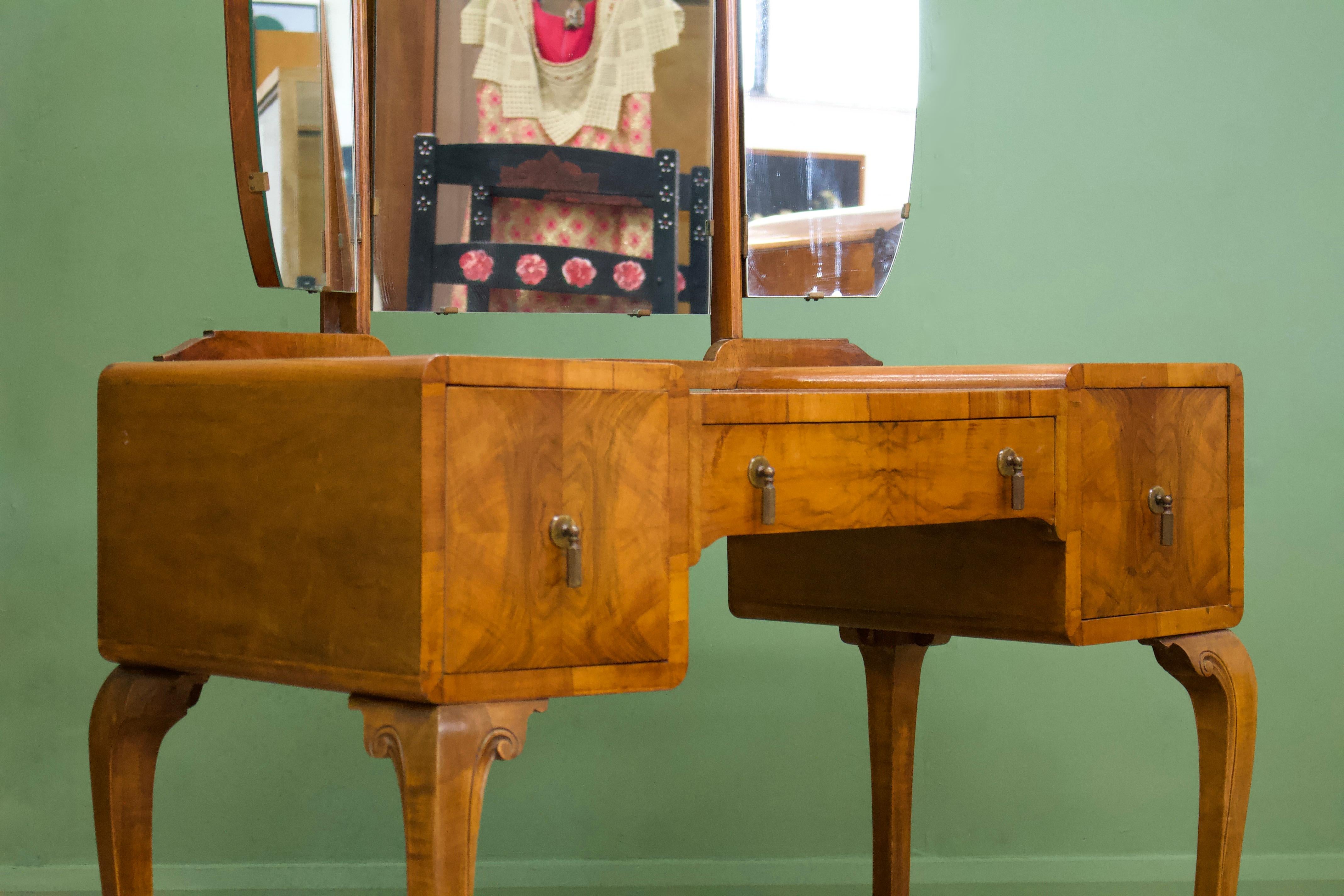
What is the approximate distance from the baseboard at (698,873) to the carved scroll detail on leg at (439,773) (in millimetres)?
1371

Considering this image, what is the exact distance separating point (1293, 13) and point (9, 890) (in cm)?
281

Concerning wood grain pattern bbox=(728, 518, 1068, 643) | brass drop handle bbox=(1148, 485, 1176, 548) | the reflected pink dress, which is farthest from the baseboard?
the reflected pink dress

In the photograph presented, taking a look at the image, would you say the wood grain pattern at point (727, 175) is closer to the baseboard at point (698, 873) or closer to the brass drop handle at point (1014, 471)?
the brass drop handle at point (1014, 471)

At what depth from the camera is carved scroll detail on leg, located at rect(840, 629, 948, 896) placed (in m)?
2.05

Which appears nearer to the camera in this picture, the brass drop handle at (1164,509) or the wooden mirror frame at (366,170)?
the wooden mirror frame at (366,170)

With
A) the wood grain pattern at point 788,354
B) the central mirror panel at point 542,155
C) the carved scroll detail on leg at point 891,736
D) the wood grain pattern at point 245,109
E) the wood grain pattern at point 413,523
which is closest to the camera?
the wood grain pattern at point 413,523

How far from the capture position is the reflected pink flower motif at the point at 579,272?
62.5 inches

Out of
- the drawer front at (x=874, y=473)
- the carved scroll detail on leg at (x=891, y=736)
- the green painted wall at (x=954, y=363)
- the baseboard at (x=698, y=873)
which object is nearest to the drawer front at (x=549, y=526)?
the drawer front at (x=874, y=473)

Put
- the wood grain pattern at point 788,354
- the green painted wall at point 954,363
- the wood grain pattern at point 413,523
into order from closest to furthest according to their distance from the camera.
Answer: the wood grain pattern at point 413,523 → the wood grain pattern at point 788,354 → the green painted wall at point 954,363

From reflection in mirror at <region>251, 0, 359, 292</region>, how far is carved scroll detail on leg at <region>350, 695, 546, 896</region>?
0.54 meters

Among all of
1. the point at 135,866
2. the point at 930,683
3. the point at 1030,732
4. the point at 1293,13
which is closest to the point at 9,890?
the point at 135,866

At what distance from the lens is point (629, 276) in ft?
5.33

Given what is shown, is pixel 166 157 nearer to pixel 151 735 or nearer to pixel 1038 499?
pixel 151 735

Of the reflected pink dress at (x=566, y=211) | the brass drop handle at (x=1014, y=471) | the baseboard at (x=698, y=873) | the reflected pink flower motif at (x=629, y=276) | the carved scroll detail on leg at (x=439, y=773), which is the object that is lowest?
the baseboard at (x=698, y=873)
